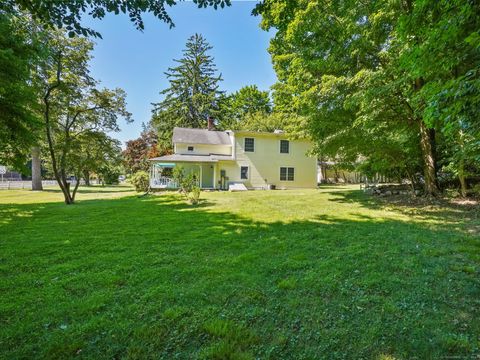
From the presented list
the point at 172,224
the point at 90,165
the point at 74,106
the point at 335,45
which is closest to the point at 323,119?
the point at 335,45

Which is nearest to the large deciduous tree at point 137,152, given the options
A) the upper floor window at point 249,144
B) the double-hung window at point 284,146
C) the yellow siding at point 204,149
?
the yellow siding at point 204,149

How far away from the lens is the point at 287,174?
22.9 meters

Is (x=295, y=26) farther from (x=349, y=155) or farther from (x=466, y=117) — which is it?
(x=466, y=117)

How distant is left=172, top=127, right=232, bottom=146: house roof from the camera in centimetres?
2228

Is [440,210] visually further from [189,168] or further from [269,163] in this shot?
[189,168]

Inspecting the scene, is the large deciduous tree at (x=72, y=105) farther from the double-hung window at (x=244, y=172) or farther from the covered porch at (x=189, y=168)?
the double-hung window at (x=244, y=172)

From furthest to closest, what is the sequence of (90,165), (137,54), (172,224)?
(90,165) → (137,54) → (172,224)

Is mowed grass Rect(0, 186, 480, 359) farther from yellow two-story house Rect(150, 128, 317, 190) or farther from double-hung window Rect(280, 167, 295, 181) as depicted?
double-hung window Rect(280, 167, 295, 181)

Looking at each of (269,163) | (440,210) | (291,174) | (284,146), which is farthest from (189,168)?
(440,210)

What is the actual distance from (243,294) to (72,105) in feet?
54.3

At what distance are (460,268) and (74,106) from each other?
720 inches

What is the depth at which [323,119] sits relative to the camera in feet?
36.3

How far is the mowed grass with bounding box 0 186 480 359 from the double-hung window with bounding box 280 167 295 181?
16601 mm

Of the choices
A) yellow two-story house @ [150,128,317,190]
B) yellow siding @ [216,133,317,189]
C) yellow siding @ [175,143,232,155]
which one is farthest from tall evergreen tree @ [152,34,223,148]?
yellow siding @ [216,133,317,189]
